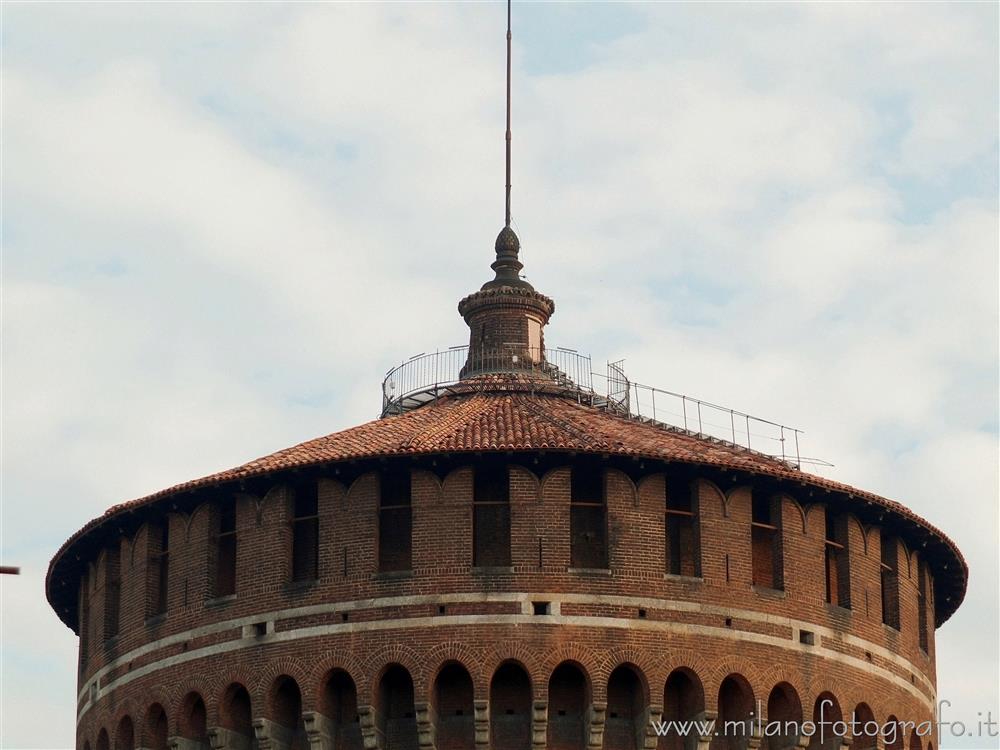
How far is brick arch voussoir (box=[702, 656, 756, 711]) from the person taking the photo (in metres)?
41.8

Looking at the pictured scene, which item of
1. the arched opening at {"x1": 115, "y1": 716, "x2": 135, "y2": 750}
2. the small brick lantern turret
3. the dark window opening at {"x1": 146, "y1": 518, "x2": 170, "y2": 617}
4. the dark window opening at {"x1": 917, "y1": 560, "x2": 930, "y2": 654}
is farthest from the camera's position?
the small brick lantern turret

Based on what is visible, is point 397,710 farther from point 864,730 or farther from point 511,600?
point 864,730

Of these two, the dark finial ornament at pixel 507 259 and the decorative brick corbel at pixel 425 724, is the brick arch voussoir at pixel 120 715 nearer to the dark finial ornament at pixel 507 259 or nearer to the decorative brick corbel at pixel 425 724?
the decorative brick corbel at pixel 425 724

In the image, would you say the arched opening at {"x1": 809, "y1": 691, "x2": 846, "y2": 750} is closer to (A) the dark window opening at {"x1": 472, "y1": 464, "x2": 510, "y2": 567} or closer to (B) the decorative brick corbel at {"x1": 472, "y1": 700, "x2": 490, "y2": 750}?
(B) the decorative brick corbel at {"x1": 472, "y1": 700, "x2": 490, "y2": 750}

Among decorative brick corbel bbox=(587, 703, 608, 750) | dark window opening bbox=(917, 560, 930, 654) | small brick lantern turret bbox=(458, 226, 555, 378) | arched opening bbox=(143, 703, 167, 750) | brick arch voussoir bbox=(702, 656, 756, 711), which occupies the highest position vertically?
small brick lantern turret bbox=(458, 226, 555, 378)

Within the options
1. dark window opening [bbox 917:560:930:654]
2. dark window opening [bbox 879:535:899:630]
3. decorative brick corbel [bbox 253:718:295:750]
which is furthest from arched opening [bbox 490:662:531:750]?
dark window opening [bbox 917:560:930:654]

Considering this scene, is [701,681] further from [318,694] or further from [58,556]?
[58,556]

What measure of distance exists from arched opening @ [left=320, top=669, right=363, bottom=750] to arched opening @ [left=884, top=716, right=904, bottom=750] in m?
8.74

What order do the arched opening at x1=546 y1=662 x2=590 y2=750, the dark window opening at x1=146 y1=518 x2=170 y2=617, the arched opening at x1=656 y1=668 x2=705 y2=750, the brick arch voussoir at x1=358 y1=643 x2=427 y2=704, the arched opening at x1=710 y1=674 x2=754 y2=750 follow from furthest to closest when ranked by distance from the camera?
1. the dark window opening at x1=146 y1=518 x2=170 y2=617
2. the arched opening at x1=710 y1=674 x2=754 y2=750
3. the arched opening at x1=656 y1=668 x2=705 y2=750
4. the arched opening at x1=546 y1=662 x2=590 y2=750
5. the brick arch voussoir at x1=358 y1=643 x2=427 y2=704

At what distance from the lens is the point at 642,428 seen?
45.7 metres

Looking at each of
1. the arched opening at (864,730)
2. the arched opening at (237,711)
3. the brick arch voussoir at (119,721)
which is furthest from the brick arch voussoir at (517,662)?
the brick arch voussoir at (119,721)

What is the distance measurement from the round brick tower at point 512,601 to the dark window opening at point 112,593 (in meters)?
0.65

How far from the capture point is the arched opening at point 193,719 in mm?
43188

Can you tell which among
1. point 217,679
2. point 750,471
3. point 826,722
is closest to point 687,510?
point 750,471
